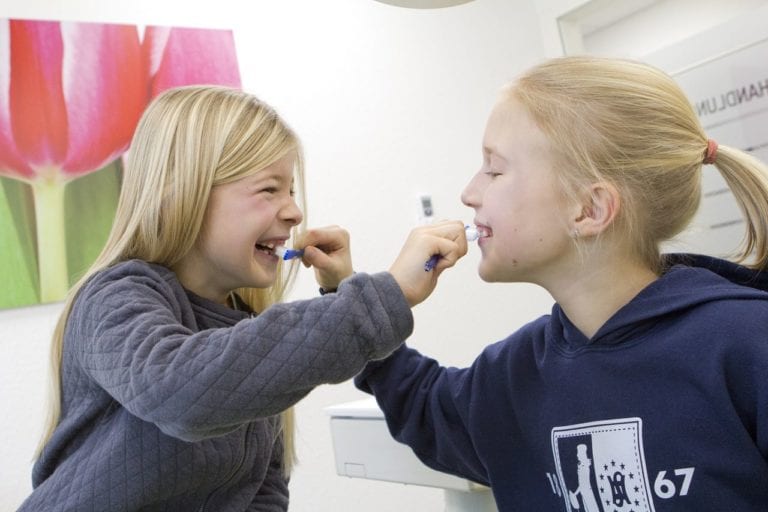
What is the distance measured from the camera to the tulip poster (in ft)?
6.16

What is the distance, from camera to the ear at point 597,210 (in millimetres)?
912

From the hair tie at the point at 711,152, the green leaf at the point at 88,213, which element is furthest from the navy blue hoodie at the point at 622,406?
the green leaf at the point at 88,213

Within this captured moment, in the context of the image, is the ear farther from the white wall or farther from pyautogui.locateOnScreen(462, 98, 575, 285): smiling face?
the white wall

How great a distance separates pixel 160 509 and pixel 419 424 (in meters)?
0.34

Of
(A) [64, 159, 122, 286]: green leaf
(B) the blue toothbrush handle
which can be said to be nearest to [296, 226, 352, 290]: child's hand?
(B) the blue toothbrush handle

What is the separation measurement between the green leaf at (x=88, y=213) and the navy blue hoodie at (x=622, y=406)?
114 cm

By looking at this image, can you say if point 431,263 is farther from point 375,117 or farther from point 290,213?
point 375,117

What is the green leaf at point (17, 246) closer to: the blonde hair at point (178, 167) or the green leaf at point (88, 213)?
the green leaf at point (88, 213)

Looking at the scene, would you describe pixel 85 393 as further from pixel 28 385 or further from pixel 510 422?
pixel 28 385

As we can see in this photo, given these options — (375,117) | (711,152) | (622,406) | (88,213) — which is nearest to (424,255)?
(622,406)

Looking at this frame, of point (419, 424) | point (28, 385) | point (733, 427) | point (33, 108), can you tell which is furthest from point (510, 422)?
point (33, 108)

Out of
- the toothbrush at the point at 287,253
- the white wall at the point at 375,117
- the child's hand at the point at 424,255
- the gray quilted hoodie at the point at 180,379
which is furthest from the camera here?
the white wall at the point at 375,117

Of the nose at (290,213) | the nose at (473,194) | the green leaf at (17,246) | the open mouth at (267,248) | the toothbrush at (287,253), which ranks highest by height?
the green leaf at (17,246)

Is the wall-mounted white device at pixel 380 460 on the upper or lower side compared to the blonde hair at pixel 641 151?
lower
